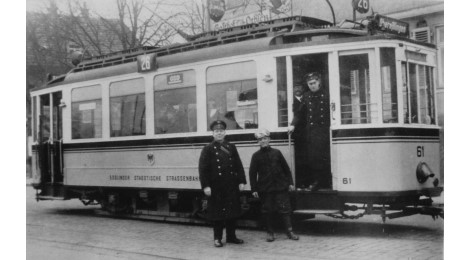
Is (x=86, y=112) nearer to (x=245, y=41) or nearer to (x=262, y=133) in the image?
(x=245, y=41)

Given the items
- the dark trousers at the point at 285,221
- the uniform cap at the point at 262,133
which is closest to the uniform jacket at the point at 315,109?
the uniform cap at the point at 262,133

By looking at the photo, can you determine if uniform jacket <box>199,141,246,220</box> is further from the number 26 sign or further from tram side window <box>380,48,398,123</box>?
the number 26 sign

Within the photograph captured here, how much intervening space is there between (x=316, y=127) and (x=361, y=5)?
289cm

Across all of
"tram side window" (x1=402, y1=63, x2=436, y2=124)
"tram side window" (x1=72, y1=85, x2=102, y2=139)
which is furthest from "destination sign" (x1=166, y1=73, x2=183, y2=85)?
"tram side window" (x1=402, y1=63, x2=436, y2=124)

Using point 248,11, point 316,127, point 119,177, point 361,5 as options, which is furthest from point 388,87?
point 248,11

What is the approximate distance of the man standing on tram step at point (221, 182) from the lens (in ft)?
29.1

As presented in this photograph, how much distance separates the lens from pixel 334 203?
9.18 meters

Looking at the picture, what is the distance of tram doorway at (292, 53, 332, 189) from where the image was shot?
9.34 m

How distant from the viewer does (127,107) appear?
1188 centimetres

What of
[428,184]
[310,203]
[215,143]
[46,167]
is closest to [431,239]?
[428,184]

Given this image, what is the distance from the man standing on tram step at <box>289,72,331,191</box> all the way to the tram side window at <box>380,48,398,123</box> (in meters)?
0.83

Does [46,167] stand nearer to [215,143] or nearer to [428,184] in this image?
[215,143]

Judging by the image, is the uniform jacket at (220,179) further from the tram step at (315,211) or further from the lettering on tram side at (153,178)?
the lettering on tram side at (153,178)

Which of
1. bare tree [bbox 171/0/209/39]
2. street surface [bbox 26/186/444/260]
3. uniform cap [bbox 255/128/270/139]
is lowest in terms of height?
street surface [bbox 26/186/444/260]
